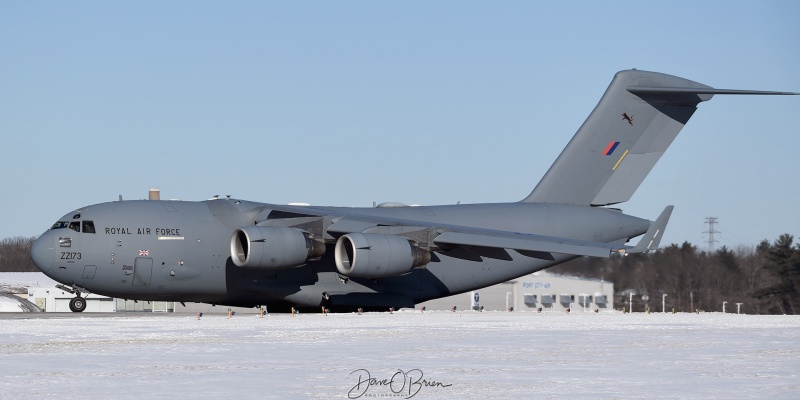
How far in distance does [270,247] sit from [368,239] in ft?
5.91

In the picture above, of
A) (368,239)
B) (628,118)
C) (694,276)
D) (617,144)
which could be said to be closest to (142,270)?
(368,239)

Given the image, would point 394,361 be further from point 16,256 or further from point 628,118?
point 16,256

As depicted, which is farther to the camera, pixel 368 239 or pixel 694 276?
pixel 694 276

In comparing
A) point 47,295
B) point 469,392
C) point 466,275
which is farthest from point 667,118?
point 47,295

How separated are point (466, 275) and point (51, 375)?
50.1ft

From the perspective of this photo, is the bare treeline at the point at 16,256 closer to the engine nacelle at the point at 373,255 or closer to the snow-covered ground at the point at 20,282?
the snow-covered ground at the point at 20,282

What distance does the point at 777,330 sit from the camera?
15484 mm

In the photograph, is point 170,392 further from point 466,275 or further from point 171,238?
point 466,275

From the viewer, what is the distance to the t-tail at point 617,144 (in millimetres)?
24109

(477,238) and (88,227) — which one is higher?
(88,227)

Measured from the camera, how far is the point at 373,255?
2019 centimetres

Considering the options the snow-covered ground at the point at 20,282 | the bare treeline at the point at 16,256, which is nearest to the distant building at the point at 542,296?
the snow-covered ground at the point at 20,282

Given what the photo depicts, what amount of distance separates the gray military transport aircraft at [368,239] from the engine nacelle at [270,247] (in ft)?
0.08

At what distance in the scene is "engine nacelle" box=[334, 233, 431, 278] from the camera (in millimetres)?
20141
